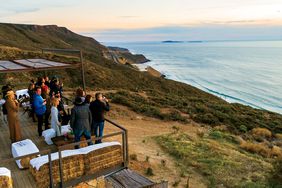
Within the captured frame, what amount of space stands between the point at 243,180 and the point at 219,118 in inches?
471

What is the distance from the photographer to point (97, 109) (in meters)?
8.57

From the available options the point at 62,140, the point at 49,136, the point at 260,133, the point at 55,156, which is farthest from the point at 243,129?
the point at 55,156

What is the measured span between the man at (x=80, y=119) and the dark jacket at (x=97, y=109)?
0.67 m

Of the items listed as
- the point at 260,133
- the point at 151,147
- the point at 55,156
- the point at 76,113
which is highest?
the point at 76,113

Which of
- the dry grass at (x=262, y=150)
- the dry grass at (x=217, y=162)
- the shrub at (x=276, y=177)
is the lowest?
the dry grass at (x=262, y=150)

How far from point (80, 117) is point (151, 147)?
6.77 meters

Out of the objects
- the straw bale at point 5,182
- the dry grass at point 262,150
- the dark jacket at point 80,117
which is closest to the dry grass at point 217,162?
the dry grass at point 262,150

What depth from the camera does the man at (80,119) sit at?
7625 millimetres

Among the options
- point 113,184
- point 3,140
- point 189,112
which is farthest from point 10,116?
point 189,112

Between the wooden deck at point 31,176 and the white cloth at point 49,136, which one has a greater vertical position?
the white cloth at point 49,136

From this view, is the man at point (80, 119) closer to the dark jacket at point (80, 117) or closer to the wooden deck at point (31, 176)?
the dark jacket at point (80, 117)

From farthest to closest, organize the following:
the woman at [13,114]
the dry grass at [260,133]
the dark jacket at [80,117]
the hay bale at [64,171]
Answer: the dry grass at [260,133] < the woman at [13,114] < the dark jacket at [80,117] < the hay bale at [64,171]

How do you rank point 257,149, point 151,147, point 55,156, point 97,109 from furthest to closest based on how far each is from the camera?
point 257,149
point 151,147
point 97,109
point 55,156

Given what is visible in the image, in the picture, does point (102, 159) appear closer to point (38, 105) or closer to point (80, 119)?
point (80, 119)
